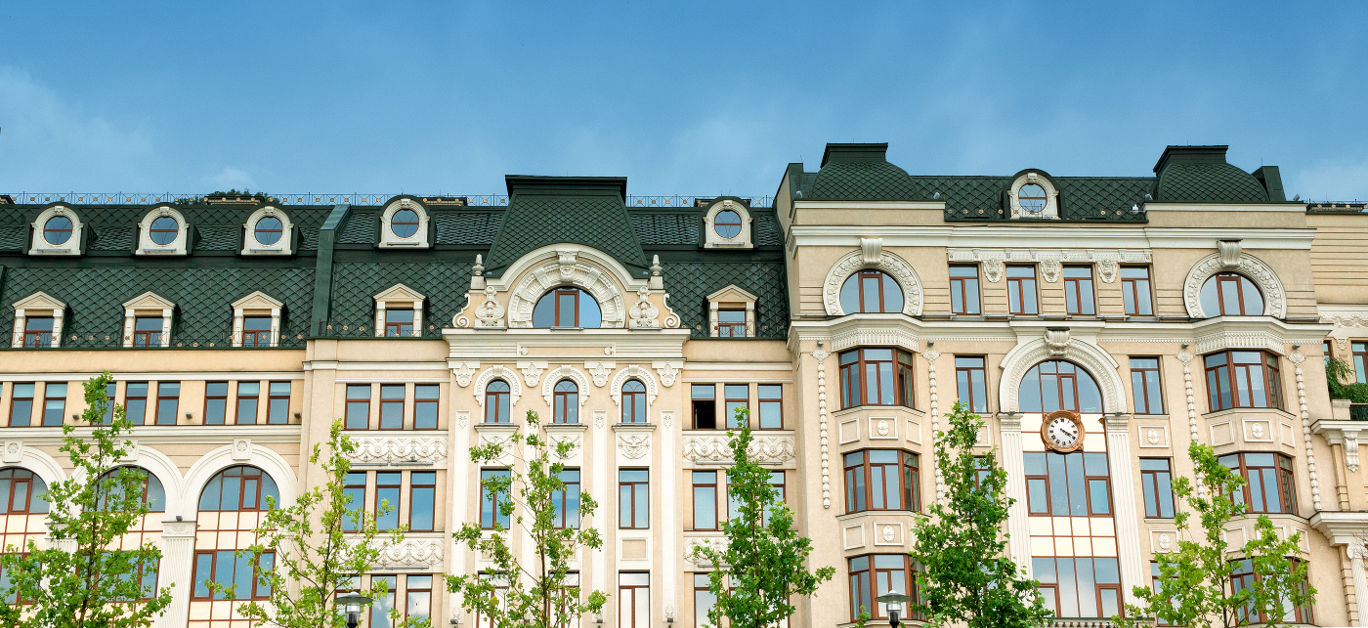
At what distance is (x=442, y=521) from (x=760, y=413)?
10.7 metres

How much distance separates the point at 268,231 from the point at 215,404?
6946 millimetres

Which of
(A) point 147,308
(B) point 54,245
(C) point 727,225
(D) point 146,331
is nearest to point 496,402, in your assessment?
(C) point 727,225

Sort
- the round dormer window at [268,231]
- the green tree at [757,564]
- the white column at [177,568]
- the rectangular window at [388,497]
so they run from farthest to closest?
the round dormer window at [268,231]
the rectangular window at [388,497]
the white column at [177,568]
the green tree at [757,564]

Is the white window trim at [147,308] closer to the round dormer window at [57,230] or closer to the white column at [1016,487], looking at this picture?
the round dormer window at [57,230]

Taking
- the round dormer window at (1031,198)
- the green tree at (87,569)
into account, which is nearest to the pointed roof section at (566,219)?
the round dormer window at (1031,198)

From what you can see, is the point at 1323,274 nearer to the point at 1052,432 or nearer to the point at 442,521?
the point at 1052,432

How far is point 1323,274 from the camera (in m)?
56.7

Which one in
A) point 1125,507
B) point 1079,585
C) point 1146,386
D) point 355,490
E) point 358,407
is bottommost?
point 1079,585

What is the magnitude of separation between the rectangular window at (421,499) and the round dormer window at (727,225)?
13.1 m

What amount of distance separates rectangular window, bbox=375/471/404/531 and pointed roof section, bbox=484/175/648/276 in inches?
290

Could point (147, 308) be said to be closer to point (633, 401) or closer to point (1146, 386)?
point (633, 401)

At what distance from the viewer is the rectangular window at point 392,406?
52.5 meters

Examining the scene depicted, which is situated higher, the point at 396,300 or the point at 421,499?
the point at 396,300

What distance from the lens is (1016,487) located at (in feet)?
166
